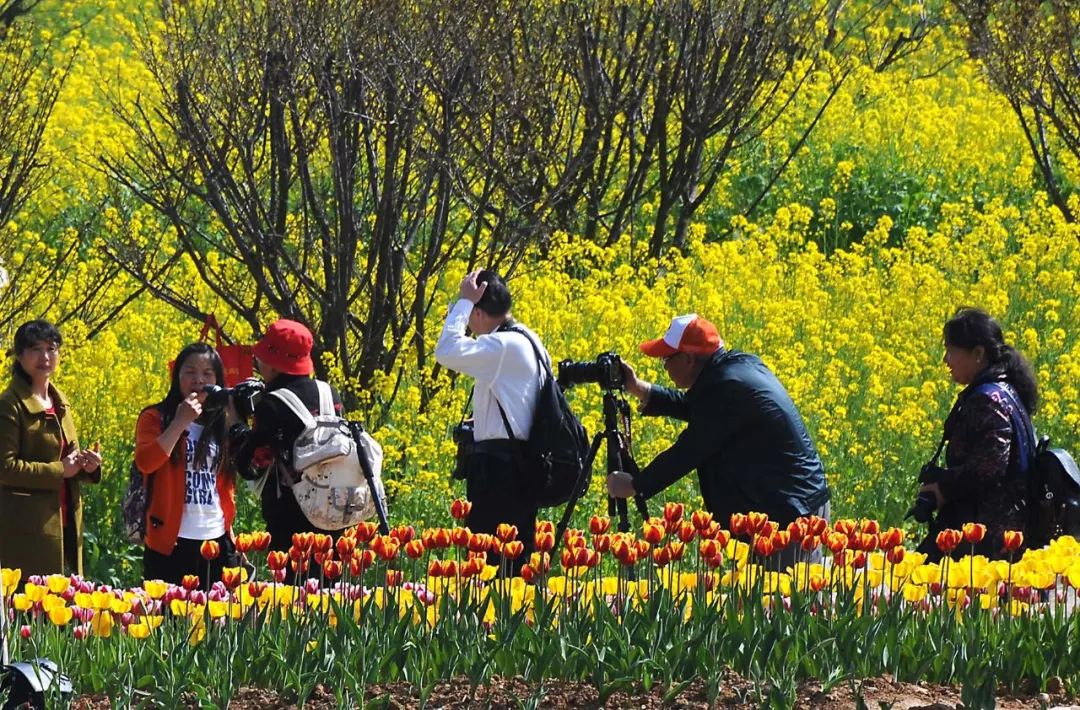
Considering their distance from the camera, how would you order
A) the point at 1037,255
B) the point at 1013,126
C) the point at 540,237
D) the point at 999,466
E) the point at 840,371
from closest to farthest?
the point at 999,466, the point at 840,371, the point at 540,237, the point at 1037,255, the point at 1013,126

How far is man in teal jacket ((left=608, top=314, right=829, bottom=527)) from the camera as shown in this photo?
651 cm

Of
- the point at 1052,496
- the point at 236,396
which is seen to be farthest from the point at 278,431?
the point at 1052,496

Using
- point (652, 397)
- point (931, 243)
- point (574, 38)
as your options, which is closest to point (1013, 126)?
point (931, 243)

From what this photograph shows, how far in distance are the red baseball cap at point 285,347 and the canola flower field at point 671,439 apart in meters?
0.71

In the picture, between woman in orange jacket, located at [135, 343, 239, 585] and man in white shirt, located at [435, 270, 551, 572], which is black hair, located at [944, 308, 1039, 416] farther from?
woman in orange jacket, located at [135, 343, 239, 585]

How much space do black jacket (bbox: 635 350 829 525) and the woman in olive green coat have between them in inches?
91.7

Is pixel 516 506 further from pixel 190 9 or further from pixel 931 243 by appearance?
pixel 931 243

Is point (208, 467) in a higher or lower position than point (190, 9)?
lower

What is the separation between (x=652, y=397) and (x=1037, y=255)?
23.6 ft

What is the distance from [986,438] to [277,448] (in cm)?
258

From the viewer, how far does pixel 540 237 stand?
12.2 metres

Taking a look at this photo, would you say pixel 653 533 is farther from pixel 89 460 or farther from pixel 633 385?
pixel 89 460

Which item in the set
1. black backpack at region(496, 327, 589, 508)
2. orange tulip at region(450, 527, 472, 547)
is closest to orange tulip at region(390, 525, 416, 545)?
orange tulip at region(450, 527, 472, 547)

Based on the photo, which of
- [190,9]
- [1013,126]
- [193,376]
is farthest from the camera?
[1013,126]
